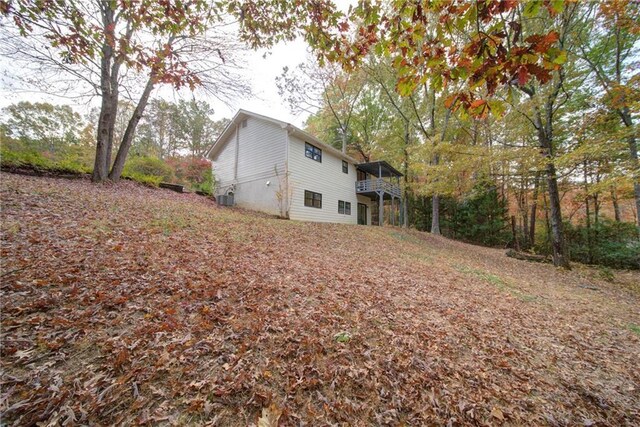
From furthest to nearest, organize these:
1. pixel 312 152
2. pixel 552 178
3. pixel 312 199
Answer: pixel 312 152 < pixel 312 199 < pixel 552 178

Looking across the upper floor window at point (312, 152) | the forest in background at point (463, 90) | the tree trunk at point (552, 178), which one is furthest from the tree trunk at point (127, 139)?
the tree trunk at point (552, 178)

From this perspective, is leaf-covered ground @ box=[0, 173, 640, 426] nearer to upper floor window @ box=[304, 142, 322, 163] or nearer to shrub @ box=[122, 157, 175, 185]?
upper floor window @ box=[304, 142, 322, 163]

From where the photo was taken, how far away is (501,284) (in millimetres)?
6246

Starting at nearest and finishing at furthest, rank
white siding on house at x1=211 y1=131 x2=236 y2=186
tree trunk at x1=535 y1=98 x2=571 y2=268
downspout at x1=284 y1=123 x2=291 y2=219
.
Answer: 1. tree trunk at x1=535 y1=98 x2=571 y2=268
2. downspout at x1=284 y1=123 x2=291 y2=219
3. white siding on house at x1=211 y1=131 x2=236 y2=186

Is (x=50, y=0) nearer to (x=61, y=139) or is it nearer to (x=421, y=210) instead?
(x=421, y=210)

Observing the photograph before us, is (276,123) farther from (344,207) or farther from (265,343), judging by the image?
(265,343)

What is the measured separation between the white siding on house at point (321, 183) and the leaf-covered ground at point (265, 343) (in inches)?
324

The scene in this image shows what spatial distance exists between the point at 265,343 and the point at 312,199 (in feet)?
39.3

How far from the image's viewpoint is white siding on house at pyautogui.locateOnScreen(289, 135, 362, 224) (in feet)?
42.9

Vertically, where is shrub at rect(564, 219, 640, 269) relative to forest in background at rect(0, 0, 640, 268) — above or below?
below

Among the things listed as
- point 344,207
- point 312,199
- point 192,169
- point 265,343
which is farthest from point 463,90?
point 192,169

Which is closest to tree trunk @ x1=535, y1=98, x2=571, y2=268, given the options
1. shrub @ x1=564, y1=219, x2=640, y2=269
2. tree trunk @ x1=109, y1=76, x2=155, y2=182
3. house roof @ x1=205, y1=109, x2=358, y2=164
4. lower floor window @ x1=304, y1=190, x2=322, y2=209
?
shrub @ x1=564, y1=219, x2=640, y2=269

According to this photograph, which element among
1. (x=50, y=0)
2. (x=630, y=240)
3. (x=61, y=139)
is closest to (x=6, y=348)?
(x=50, y=0)

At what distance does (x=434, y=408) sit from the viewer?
2.07m
